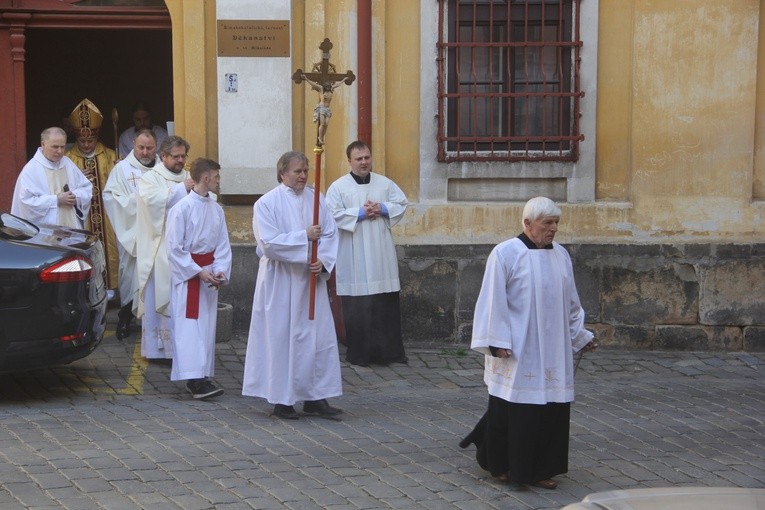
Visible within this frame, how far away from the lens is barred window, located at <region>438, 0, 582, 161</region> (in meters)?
11.0

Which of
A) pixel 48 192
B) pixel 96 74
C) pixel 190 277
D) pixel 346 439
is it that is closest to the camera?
pixel 346 439

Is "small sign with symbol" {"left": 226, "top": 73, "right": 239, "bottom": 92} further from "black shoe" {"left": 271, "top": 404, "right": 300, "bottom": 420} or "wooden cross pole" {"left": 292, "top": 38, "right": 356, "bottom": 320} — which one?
"black shoe" {"left": 271, "top": 404, "right": 300, "bottom": 420}

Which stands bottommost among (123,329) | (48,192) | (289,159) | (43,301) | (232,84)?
(123,329)

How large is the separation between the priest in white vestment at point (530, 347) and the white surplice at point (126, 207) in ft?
15.9

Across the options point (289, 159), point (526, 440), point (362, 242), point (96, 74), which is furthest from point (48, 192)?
point (96, 74)

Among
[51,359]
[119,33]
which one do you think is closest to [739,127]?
[51,359]

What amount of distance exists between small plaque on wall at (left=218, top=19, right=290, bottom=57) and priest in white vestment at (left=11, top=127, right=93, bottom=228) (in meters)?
1.61

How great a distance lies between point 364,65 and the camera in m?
10.8

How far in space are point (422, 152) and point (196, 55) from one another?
2.13 meters

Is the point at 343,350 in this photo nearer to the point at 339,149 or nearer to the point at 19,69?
the point at 339,149

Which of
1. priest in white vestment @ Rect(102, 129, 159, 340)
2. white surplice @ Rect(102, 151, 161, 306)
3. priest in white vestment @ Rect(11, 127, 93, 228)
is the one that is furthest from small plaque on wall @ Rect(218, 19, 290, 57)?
priest in white vestment @ Rect(11, 127, 93, 228)

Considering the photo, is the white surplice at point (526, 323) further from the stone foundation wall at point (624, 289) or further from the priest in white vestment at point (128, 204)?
the priest in white vestment at point (128, 204)

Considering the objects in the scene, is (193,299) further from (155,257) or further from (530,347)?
(530,347)

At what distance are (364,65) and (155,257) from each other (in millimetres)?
2477
